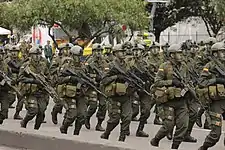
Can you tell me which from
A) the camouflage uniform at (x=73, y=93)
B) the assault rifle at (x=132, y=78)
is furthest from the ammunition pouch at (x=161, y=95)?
the camouflage uniform at (x=73, y=93)

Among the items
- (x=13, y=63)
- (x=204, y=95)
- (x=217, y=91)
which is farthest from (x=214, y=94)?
(x=13, y=63)

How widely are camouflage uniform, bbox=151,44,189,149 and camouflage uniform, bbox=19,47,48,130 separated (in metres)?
2.56

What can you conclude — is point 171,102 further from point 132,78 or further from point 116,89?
point 132,78

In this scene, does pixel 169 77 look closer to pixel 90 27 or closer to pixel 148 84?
pixel 148 84

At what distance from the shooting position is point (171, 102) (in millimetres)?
9742

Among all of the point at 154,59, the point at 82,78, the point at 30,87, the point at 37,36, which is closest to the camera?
the point at 82,78

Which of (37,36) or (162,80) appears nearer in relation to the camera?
(162,80)

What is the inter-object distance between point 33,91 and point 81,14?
11.7 meters

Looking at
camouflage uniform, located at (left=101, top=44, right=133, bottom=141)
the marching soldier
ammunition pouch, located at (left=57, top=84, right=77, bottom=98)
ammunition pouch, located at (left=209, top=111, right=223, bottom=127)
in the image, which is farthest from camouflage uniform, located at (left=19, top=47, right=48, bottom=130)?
ammunition pouch, located at (left=209, top=111, right=223, bottom=127)

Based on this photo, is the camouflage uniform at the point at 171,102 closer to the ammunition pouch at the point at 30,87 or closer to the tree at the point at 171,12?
the ammunition pouch at the point at 30,87

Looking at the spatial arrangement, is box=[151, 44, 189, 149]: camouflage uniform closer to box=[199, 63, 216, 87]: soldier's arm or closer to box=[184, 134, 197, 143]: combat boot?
box=[199, 63, 216, 87]: soldier's arm

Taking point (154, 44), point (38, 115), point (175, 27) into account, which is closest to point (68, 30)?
point (154, 44)

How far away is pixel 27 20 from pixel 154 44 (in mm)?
10329

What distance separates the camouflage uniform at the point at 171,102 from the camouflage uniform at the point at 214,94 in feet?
1.31
